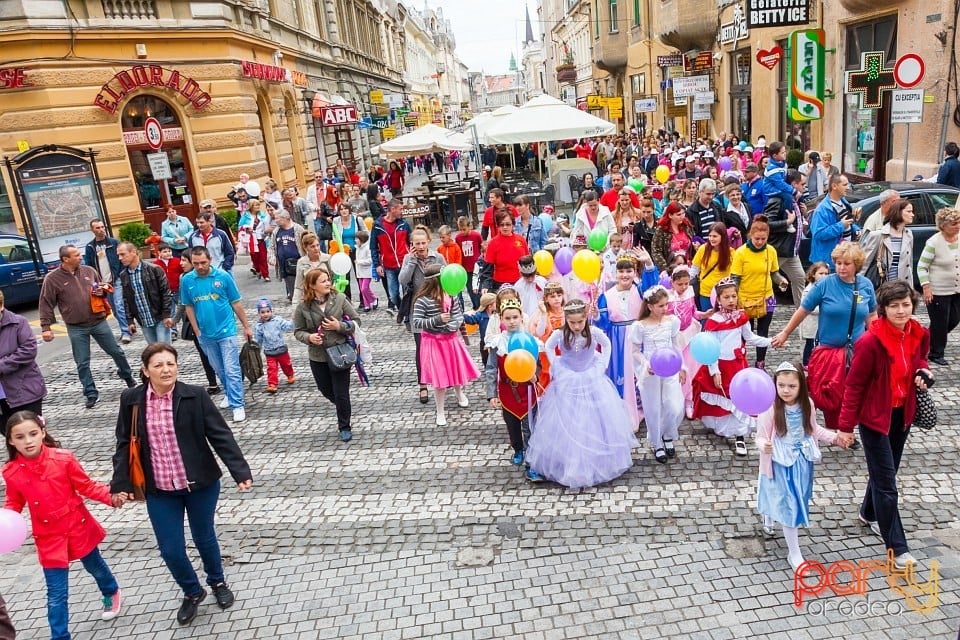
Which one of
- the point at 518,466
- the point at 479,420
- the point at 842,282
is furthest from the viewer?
the point at 479,420

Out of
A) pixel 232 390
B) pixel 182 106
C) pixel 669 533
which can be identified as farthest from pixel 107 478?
pixel 182 106

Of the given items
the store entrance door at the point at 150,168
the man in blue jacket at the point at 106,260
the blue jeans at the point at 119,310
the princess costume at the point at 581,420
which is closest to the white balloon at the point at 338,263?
the man in blue jacket at the point at 106,260

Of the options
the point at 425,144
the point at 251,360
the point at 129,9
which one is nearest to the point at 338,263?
the point at 251,360

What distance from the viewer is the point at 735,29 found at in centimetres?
2384

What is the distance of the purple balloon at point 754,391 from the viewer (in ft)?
14.7

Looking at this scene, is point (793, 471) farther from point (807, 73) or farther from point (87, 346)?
point (807, 73)

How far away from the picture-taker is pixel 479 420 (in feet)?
24.1

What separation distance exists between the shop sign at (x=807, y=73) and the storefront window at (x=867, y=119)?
79 centimetres

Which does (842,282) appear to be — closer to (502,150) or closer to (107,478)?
(107,478)

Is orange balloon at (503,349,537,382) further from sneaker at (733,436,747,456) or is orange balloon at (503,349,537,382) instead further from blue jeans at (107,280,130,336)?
blue jeans at (107,280,130,336)

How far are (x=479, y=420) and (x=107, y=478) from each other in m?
3.66

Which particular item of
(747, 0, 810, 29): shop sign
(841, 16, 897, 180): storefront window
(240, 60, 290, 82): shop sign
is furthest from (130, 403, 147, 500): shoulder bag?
(240, 60, 290, 82): shop sign

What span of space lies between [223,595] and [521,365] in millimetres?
2588
